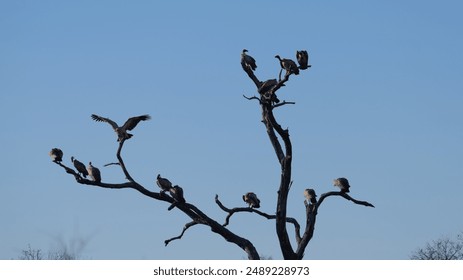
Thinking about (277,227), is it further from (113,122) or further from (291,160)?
(113,122)

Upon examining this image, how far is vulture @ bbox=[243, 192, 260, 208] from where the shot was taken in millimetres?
24312

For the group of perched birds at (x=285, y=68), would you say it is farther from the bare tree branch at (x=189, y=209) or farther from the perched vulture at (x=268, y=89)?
the bare tree branch at (x=189, y=209)

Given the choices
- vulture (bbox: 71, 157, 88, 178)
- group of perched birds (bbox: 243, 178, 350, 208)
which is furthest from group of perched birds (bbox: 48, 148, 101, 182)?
group of perched birds (bbox: 243, 178, 350, 208)

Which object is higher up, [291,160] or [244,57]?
[244,57]

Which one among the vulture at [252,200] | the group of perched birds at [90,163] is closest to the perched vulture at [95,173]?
the group of perched birds at [90,163]

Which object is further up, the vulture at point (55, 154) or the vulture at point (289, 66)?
the vulture at point (289, 66)

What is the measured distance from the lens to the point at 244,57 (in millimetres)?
24547

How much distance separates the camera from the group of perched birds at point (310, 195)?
23.8 meters

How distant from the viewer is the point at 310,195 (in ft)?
78.8
